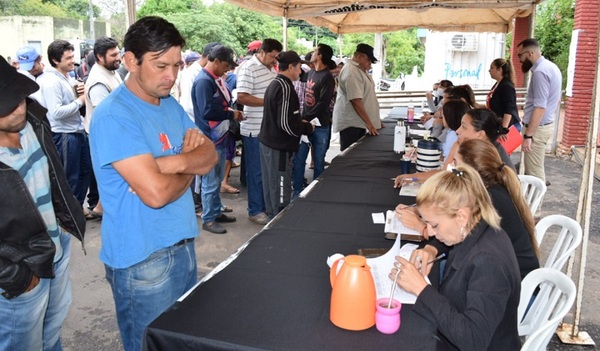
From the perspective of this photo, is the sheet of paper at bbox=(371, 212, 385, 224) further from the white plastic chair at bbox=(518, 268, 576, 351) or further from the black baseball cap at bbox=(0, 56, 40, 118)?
the black baseball cap at bbox=(0, 56, 40, 118)

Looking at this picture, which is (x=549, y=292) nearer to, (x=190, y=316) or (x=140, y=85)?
(x=190, y=316)

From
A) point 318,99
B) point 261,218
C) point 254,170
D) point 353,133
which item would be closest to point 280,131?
point 254,170

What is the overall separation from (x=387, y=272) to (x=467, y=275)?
0.29m

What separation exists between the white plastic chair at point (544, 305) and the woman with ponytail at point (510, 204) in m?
0.12

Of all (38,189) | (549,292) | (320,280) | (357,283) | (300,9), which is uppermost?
(300,9)

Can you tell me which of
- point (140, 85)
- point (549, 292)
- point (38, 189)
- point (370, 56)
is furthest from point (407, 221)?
point (370, 56)

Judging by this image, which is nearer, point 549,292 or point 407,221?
point 549,292

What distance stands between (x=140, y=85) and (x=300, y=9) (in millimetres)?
4887

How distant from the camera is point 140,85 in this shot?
4.96ft

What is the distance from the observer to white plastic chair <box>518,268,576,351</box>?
146cm

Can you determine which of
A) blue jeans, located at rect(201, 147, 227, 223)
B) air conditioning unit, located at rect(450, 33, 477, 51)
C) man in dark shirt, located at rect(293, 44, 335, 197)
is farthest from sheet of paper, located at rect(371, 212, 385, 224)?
air conditioning unit, located at rect(450, 33, 477, 51)

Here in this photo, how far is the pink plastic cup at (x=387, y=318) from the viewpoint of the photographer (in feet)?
4.09

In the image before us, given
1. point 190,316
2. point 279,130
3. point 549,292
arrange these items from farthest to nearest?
point 279,130 → point 549,292 → point 190,316

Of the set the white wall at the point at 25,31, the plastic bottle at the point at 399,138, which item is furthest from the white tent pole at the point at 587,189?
the white wall at the point at 25,31
